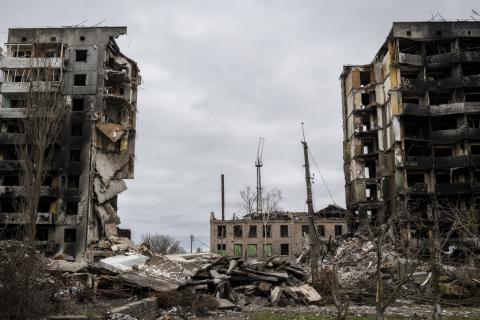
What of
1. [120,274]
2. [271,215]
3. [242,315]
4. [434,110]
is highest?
[434,110]

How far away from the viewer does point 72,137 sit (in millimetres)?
45531

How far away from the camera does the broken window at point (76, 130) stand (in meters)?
46.2

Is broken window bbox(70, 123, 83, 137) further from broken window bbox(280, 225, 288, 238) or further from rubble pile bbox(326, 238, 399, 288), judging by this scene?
broken window bbox(280, 225, 288, 238)

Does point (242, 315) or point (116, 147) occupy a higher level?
point (116, 147)

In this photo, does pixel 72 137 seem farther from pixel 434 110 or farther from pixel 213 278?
pixel 434 110

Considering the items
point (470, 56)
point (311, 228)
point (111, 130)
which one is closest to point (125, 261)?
point (311, 228)

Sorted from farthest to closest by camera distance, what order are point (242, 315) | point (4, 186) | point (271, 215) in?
1. point (271, 215)
2. point (4, 186)
3. point (242, 315)

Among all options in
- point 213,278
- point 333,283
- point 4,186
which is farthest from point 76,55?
point 333,283

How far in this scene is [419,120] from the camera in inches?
1868

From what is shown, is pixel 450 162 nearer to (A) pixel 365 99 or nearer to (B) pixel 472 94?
(B) pixel 472 94

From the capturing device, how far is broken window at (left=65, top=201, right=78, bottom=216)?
44344mm

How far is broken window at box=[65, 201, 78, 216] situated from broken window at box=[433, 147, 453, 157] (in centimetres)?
3480

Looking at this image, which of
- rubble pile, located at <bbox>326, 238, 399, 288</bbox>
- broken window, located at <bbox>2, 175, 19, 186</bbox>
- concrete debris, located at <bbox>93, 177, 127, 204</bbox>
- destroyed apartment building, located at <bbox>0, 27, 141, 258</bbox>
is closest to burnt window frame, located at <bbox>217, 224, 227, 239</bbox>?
destroyed apartment building, located at <bbox>0, 27, 141, 258</bbox>

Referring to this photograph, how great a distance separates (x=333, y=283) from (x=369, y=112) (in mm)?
43809
